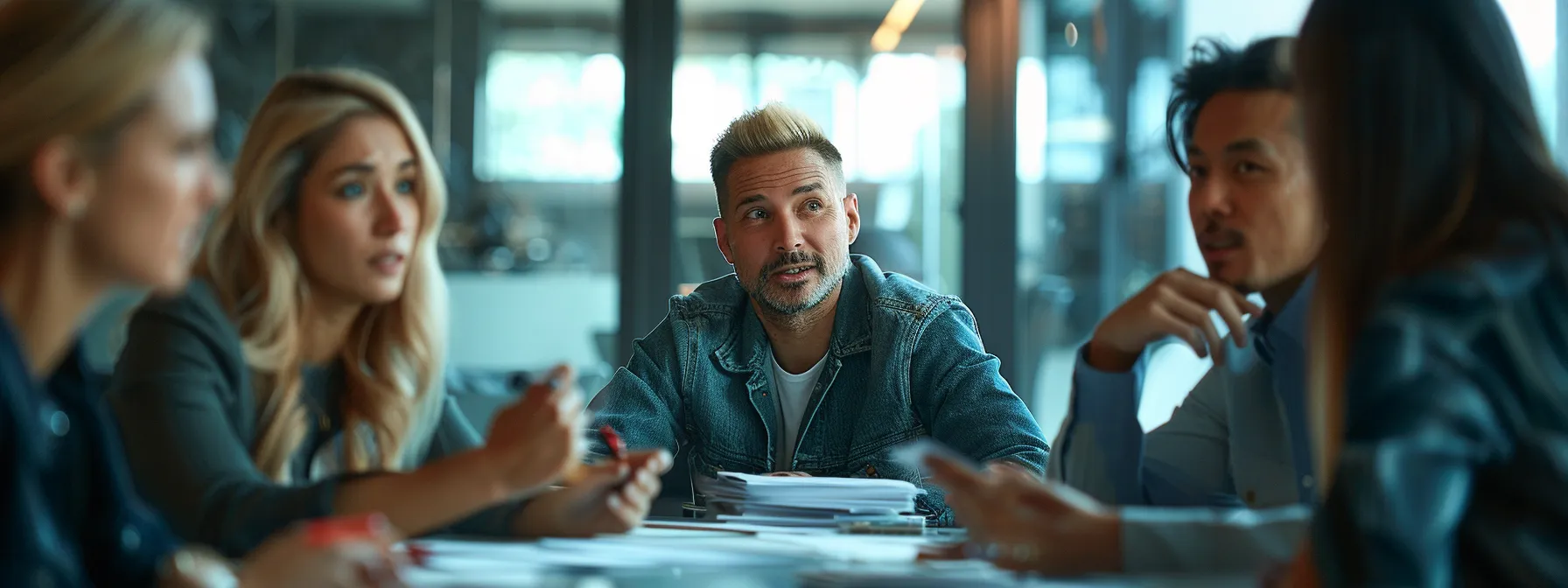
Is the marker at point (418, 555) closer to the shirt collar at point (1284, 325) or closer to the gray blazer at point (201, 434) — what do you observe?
the gray blazer at point (201, 434)

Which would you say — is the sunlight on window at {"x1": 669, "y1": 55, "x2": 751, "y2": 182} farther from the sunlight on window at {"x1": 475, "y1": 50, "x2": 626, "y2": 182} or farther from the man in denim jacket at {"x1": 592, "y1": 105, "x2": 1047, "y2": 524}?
the man in denim jacket at {"x1": 592, "y1": 105, "x2": 1047, "y2": 524}

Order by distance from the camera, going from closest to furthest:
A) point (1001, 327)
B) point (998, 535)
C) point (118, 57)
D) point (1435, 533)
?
point (1435, 533) → point (118, 57) → point (998, 535) → point (1001, 327)

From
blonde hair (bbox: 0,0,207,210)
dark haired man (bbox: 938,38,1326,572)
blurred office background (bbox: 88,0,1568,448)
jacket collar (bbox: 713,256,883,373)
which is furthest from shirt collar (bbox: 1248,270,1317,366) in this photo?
blurred office background (bbox: 88,0,1568,448)

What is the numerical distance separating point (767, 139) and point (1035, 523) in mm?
1309

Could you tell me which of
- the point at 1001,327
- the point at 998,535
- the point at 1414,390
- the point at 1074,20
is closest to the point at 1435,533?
the point at 1414,390

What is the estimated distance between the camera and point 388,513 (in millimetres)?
1394

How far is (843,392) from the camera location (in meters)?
2.32

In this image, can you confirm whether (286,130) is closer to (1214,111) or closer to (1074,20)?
(1214,111)

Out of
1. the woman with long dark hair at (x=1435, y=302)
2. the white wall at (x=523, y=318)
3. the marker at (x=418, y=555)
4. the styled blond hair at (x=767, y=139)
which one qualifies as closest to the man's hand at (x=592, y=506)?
the marker at (x=418, y=555)

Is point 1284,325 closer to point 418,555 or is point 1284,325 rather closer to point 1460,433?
point 1460,433

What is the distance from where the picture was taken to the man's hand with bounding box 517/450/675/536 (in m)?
1.62

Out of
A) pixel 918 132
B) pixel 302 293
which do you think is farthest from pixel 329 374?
pixel 918 132

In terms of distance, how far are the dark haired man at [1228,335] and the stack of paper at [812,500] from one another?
244 millimetres

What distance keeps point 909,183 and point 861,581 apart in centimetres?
359
